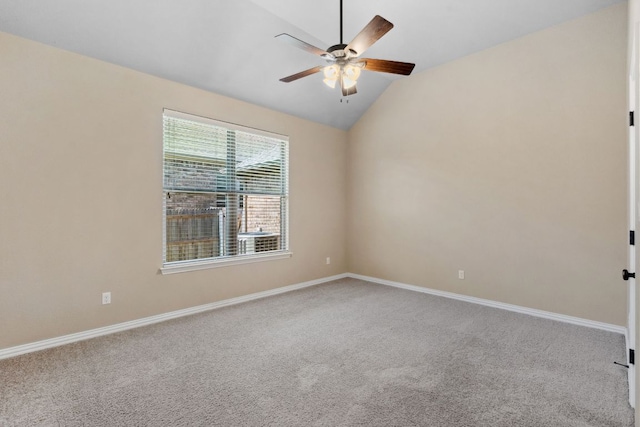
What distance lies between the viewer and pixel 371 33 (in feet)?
7.16

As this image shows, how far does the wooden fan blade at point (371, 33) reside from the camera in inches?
81.0

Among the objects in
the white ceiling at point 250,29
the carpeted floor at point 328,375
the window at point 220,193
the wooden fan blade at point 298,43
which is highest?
the white ceiling at point 250,29

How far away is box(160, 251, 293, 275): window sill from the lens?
3650 mm

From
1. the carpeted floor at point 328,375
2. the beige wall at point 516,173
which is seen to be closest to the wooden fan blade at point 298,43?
the carpeted floor at point 328,375

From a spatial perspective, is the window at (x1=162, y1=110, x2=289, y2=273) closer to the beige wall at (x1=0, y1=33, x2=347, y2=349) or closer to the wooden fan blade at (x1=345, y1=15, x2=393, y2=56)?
the beige wall at (x1=0, y1=33, x2=347, y2=349)

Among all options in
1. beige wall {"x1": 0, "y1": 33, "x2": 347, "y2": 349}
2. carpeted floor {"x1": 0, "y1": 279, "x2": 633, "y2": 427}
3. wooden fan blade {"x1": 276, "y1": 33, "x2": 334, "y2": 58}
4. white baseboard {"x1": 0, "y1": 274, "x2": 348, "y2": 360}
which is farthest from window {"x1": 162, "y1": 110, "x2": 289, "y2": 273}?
wooden fan blade {"x1": 276, "y1": 33, "x2": 334, "y2": 58}

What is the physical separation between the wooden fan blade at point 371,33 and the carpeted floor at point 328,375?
2.42 metres

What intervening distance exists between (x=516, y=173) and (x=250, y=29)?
11.4ft

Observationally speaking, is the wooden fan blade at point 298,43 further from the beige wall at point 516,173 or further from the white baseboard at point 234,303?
the white baseboard at point 234,303

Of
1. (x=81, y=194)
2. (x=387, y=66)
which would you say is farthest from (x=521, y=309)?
(x=81, y=194)

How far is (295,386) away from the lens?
7.29 feet

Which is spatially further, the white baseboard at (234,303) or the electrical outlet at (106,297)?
the electrical outlet at (106,297)

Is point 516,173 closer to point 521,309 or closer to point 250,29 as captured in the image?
point 521,309

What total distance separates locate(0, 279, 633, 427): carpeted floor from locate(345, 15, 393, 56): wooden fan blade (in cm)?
242
